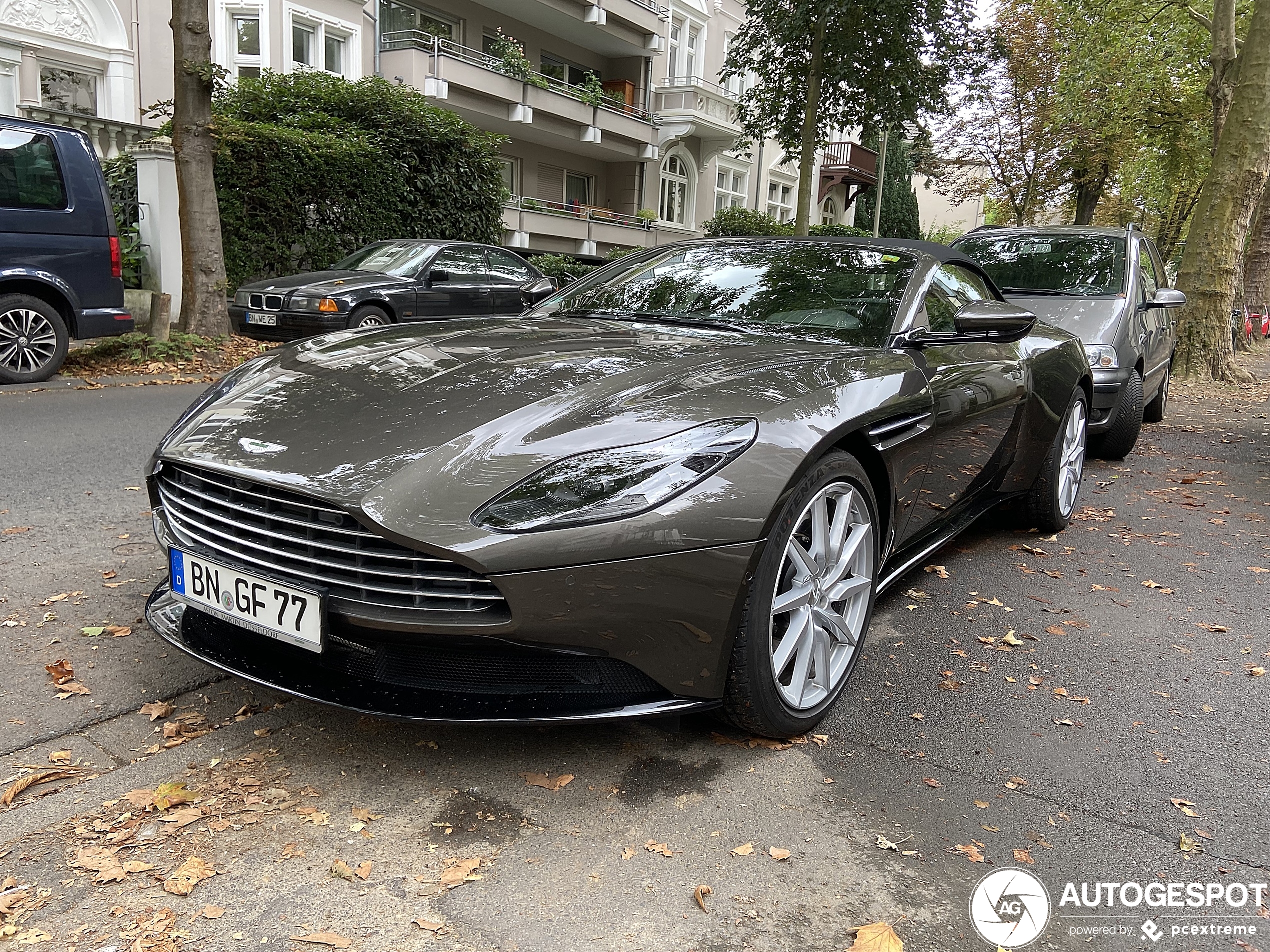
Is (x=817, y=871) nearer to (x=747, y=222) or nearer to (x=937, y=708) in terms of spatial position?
(x=937, y=708)

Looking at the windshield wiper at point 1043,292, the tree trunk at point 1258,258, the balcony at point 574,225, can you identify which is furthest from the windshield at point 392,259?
the tree trunk at point 1258,258

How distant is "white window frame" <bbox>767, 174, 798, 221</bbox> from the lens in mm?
34562

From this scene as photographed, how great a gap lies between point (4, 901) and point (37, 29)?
57.3ft

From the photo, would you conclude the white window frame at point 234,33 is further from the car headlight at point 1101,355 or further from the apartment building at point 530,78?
the car headlight at point 1101,355

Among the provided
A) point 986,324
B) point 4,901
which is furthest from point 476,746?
point 986,324

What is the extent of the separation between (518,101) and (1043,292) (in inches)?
689

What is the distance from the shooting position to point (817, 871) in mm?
2037

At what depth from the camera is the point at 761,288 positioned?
3480mm

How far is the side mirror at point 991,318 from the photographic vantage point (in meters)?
3.22

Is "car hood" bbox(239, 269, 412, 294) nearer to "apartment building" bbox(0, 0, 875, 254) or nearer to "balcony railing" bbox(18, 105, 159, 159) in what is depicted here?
"balcony railing" bbox(18, 105, 159, 159)

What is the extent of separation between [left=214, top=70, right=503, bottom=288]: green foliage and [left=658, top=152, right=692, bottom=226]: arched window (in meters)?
13.8

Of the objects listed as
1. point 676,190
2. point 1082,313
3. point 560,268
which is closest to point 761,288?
point 1082,313

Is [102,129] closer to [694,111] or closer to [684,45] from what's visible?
[694,111]

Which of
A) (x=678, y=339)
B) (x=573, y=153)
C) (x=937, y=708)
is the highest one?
(x=573, y=153)
